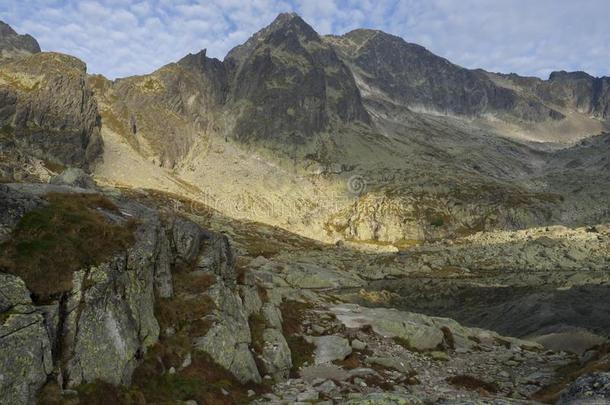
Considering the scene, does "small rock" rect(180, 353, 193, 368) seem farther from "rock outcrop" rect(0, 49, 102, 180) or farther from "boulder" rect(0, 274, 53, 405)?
"rock outcrop" rect(0, 49, 102, 180)

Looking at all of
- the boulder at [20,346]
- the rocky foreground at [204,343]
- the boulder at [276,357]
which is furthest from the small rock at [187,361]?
the boulder at [20,346]

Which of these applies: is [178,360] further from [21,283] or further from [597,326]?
[597,326]

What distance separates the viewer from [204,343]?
70.2 feet

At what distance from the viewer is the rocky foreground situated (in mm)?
16141

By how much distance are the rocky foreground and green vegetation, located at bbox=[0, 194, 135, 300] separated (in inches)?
4.6

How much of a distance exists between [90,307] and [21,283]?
2.54 metres

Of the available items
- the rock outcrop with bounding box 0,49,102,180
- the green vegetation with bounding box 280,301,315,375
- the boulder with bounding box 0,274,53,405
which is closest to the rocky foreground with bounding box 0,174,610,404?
the boulder with bounding box 0,274,53,405

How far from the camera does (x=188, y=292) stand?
24516 mm

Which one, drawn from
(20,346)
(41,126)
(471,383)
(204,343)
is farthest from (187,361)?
(41,126)

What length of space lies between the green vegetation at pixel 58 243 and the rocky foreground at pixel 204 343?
0.12m

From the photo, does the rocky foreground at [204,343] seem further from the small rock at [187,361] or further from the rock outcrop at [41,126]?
the rock outcrop at [41,126]

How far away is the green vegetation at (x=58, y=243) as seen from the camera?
55.1ft

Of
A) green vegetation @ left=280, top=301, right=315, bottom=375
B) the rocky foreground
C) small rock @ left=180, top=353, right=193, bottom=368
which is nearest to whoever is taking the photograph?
the rocky foreground

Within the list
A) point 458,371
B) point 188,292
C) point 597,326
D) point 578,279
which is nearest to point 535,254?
point 578,279
